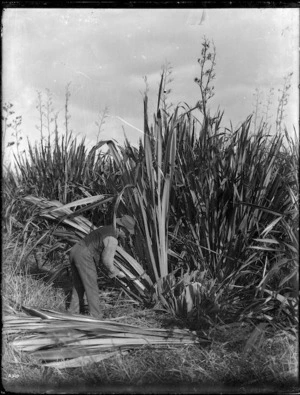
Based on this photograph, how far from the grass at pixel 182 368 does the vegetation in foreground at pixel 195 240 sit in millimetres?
14

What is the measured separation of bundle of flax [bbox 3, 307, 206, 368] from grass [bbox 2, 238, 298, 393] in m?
0.06

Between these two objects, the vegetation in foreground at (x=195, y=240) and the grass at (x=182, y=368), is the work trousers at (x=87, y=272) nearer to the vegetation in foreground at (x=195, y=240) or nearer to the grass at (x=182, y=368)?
the vegetation in foreground at (x=195, y=240)

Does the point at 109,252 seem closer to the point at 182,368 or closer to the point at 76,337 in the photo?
the point at 76,337

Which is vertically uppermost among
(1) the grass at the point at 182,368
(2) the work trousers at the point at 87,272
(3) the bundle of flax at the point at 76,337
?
(2) the work trousers at the point at 87,272

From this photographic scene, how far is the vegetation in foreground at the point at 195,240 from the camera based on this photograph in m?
3.82

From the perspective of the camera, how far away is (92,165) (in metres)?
6.52

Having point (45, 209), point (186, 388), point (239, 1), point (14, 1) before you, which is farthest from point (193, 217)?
point (14, 1)

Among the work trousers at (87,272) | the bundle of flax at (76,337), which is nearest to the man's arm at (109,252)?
Answer: the work trousers at (87,272)

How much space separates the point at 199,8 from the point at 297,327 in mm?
2322

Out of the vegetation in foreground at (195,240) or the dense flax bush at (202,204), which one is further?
the dense flax bush at (202,204)

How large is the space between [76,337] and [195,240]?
1552 millimetres

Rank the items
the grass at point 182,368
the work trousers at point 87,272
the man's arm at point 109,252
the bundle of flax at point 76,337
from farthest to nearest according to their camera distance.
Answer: the work trousers at point 87,272 → the man's arm at point 109,252 → the bundle of flax at point 76,337 → the grass at point 182,368

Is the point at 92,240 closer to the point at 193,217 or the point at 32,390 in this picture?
the point at 193,217

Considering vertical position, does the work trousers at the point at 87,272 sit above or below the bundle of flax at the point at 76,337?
above
